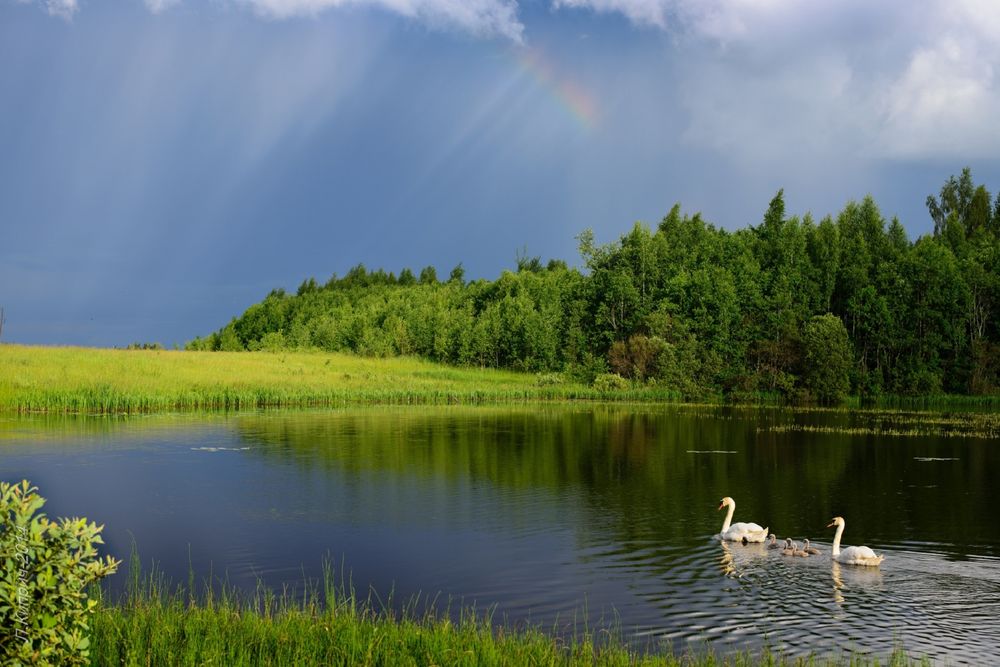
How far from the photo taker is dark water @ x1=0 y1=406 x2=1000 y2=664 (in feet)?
43.5

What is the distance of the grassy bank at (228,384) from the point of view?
151 feet

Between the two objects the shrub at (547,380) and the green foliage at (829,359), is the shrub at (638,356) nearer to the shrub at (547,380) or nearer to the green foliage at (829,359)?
the shrub at (547,380)

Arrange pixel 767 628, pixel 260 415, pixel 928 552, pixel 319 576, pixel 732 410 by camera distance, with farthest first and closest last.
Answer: pixel 732 410
pixel 260 415
pixel 928 552
pixel 319 576
pixel 767 628

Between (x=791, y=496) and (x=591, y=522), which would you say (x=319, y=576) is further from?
(x=791, y=496)

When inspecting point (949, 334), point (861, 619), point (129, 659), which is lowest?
point (861, 619)

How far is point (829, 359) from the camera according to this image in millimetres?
68500

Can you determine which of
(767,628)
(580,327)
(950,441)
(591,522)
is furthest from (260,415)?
(580,327)

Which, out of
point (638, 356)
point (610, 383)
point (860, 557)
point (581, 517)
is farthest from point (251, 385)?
point (860, 557)

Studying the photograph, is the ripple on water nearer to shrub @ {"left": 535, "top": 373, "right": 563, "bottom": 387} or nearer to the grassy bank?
the grassy bank

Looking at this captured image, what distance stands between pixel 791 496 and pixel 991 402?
168ft

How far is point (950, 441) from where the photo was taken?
36.5 metres

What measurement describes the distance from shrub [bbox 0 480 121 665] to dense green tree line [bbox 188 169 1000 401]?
67.6 metres

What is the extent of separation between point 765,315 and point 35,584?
254 feet

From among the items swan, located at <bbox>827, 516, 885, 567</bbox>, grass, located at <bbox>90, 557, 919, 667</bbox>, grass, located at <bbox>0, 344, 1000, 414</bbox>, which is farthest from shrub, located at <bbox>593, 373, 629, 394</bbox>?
grass, located at <bbox>90, 557, 919, 667</bbox>
